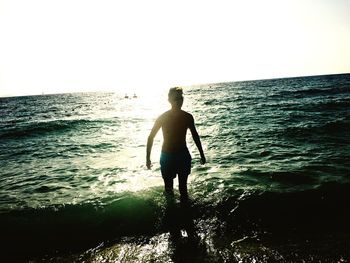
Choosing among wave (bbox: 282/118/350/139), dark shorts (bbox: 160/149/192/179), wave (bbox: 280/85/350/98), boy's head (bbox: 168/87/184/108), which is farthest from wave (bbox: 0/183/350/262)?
wave (bbox: 280/85/350/98)

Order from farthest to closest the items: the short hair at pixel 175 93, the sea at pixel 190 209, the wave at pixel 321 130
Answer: the wave at pixel 321 130 < the short hair at pixel 175 93 < the sea at pixel 190 209

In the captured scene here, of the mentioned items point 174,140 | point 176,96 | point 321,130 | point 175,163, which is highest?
point 176,96

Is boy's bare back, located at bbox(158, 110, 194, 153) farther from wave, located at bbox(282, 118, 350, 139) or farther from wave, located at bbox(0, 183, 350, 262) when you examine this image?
wave, located at bbox(282, 118, 350, 139)

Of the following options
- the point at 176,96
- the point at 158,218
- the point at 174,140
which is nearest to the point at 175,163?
the point at 174,140

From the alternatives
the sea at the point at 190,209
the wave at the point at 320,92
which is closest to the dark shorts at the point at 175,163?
the sea at the point at 190,209

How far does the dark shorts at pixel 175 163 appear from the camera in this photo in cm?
488

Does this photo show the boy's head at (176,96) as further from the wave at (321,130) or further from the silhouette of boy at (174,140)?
the wave at (321,130)

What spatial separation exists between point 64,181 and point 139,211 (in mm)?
3615

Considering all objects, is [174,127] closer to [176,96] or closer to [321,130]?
[176,96]

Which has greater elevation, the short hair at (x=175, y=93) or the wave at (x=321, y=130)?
the short hair at (x=175, y=93)

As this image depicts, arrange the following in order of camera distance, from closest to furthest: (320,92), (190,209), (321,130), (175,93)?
(175,93), (190,209), (321,130), (320,92)

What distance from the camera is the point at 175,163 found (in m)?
4.89

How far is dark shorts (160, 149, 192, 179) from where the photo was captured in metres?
4.88

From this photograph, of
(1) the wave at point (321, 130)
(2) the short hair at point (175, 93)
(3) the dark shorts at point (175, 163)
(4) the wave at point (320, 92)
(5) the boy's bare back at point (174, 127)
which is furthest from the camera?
(4) the wave at point (320, 92)
